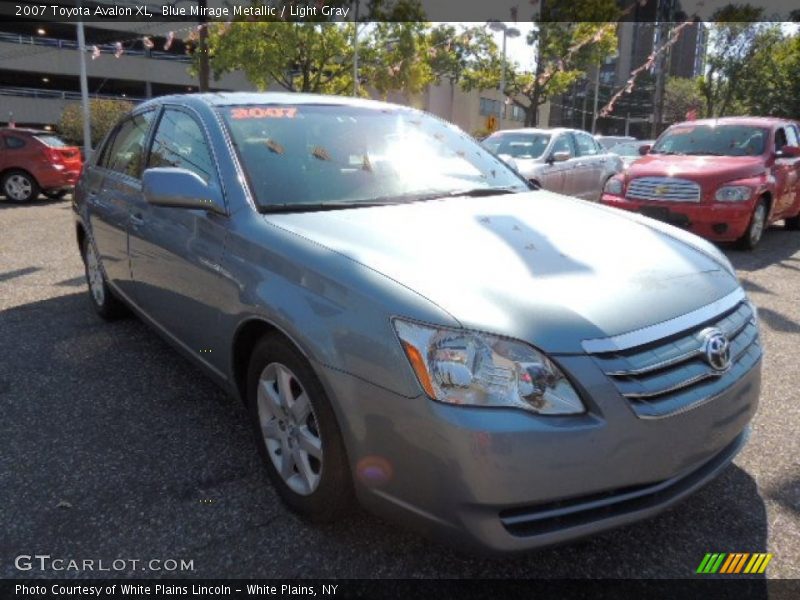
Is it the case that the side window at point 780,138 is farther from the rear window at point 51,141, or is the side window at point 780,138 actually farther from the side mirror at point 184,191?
the rear window at point 51,141

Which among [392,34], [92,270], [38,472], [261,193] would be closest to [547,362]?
[261,193]

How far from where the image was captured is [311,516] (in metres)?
2.27

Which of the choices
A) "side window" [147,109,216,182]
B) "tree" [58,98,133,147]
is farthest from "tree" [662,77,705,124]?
"side window" [147,109,216,182]

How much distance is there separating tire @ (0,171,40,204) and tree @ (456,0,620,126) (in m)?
18.7

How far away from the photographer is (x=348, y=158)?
119 inches

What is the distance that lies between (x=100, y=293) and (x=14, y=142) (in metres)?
9.84

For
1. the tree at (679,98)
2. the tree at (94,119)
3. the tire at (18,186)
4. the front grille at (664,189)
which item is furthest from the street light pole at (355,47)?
the tree at (679,98)

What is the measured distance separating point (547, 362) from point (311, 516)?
1.04 meters

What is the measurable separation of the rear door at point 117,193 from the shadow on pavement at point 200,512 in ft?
2.75

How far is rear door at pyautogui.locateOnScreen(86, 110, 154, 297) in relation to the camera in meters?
3.77

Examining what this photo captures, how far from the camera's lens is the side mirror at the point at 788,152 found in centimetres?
808

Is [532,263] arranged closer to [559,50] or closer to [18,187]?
[18,187]

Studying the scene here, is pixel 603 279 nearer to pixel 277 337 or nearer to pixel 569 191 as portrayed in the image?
pixel 277 337

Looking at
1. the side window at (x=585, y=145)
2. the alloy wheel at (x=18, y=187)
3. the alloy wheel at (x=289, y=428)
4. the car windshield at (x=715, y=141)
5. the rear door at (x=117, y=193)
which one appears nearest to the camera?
the alloy wheel at (x=289, y=428)
